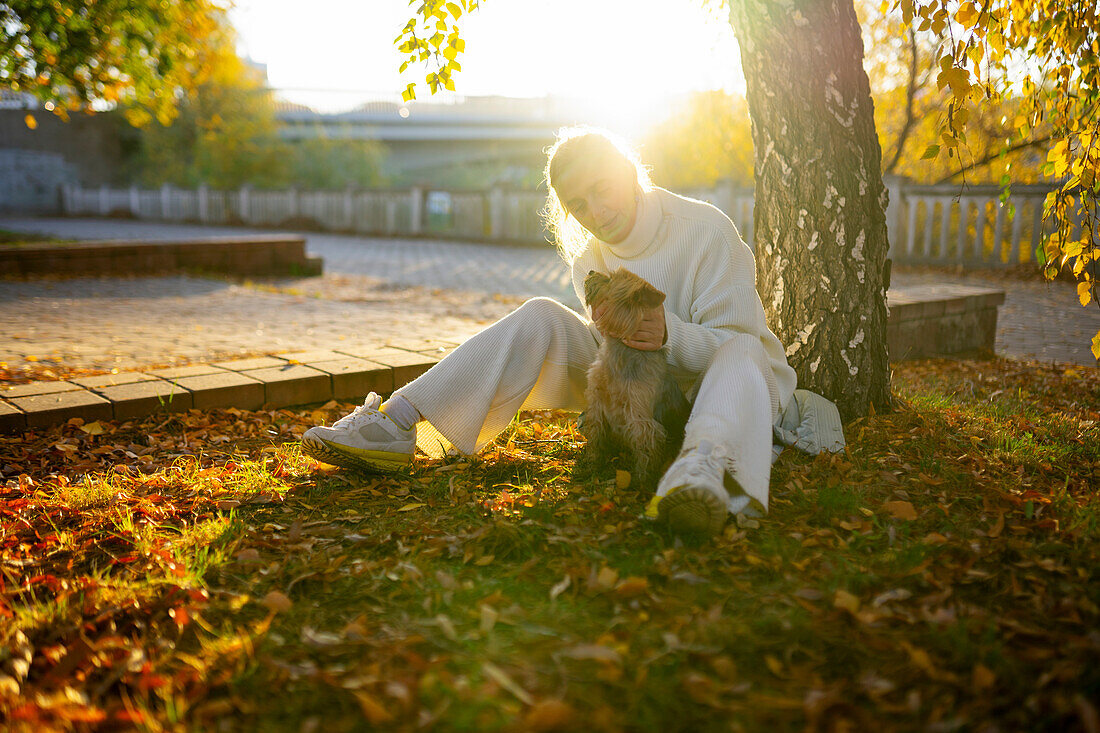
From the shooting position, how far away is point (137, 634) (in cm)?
212

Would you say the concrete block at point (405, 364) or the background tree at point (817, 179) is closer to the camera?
the background tree at point (817, 179)

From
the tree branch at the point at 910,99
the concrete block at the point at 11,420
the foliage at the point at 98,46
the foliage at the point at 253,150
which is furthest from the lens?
the foliage at the point at 253,150

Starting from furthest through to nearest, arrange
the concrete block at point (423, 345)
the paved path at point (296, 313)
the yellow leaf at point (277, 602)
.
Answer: the paved path at point (296, 313) < the concrete block at point (423, 345) < the yellow leaf at point (277, 602)

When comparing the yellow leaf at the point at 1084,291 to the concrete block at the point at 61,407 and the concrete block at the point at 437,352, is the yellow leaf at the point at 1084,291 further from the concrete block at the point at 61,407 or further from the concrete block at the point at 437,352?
the concrete block at the point at 61,407

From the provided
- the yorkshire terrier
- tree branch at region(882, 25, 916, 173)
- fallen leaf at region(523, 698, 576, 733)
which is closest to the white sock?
the yorkshire terrier

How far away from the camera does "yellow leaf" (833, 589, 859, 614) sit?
6.84 feet

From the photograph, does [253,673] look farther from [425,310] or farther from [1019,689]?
[425,310]

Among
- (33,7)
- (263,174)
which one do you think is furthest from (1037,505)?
(263,174)

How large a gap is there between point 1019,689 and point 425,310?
735 cm

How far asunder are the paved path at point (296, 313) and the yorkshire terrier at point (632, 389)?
2885 millimetres

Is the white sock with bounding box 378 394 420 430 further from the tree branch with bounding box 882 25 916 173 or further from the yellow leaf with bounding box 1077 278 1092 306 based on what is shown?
the tree branch with bounding box 882 25 916 173

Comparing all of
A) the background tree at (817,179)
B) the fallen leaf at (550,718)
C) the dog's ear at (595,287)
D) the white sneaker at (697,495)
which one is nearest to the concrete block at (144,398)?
the background tree at (817,179)

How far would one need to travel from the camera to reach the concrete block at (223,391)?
4.25 metres

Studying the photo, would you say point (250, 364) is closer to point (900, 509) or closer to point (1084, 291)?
point (900, 509)
